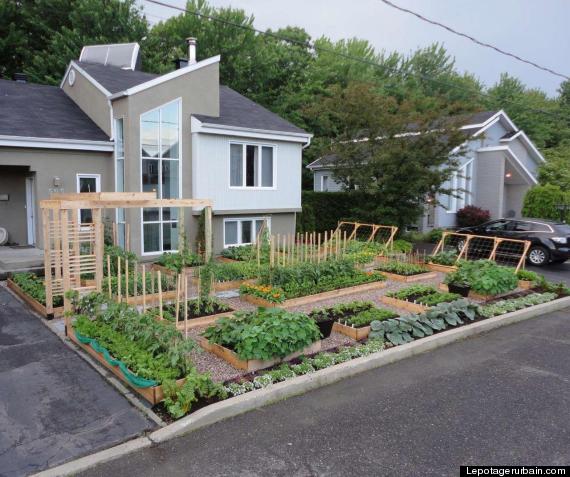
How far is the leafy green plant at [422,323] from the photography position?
704 cm

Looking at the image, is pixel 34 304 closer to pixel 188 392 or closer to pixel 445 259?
pixel 188 392

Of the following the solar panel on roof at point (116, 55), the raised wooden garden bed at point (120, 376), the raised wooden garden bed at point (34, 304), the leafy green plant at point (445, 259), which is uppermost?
the solar panel on roof at point (116, 55)

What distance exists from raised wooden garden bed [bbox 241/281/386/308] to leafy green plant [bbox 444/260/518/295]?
168 centimetres

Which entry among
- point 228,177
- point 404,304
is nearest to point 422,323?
point 404,304

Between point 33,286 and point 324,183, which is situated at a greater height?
point 324,183

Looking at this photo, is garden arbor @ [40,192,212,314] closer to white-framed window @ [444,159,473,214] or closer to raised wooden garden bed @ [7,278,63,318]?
raised wooden garden bed @ [7,278,63,318]

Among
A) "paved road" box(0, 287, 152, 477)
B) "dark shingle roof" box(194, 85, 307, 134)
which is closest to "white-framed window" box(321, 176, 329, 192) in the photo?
"dark shingle roof" box(194, 85, 307, 134)

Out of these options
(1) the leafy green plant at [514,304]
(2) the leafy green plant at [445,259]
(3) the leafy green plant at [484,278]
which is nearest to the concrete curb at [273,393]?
(1) the leafy green plant at [514,304]

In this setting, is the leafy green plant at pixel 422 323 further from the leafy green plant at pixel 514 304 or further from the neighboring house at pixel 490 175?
the neighboring house at pixel 490 175

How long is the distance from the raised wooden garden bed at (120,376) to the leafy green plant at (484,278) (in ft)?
23.1

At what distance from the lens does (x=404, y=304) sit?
9.00 metres

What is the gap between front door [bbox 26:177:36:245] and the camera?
1364 cm

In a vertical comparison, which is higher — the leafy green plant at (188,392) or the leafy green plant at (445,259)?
the leafy green plant at (445,259)

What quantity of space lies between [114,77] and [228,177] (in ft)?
16.9
